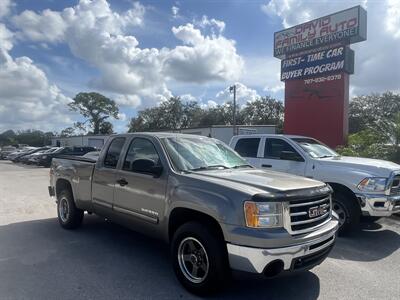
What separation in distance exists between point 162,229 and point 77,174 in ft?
9.14

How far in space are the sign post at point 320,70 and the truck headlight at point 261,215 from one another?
17.4m

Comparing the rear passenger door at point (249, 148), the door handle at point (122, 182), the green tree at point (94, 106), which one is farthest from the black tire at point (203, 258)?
the green tree at point (94, 106)

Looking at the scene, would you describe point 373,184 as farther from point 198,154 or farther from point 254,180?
point 198,154

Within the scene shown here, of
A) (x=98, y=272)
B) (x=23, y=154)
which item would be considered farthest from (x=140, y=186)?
(x=23, y=154)

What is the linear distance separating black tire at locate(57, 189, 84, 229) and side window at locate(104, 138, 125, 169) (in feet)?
4.90

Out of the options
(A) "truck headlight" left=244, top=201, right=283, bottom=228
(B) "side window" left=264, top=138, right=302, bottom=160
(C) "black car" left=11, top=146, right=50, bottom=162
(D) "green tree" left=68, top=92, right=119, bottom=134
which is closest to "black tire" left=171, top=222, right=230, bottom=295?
(A) "truck headlight" left=244, top=201, right=283, bottom=228

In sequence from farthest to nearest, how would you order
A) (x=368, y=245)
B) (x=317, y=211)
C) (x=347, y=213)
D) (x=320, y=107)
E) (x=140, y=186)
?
(x=320, y=107) < (x=347, y=213) < (x=368, y=245) < (x=140, y=186) < (x=317, y=211)

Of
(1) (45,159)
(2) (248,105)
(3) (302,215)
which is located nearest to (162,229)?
(3) (302,215)

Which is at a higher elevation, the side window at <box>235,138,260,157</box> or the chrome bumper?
the side window at <box>235,138,260,157</box>

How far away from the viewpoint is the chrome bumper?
3.52 meters

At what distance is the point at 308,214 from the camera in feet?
13.0

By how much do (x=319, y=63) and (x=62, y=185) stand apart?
56.7 ft

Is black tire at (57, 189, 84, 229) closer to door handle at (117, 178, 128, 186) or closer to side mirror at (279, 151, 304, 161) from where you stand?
door handle at (117, 178, 128, 186)

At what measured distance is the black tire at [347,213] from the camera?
6520 millimetres
